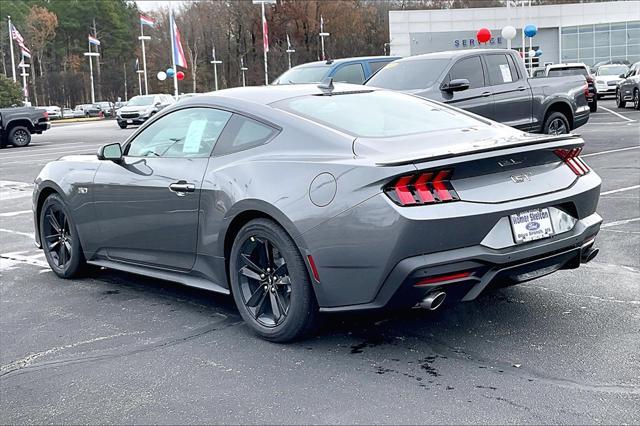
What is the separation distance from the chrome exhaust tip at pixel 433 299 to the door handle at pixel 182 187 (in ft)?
5.67

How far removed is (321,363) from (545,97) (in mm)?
10199

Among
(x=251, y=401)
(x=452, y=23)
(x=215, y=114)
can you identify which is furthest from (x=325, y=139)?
(x=452, y=23)

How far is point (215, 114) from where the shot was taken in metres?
5.27

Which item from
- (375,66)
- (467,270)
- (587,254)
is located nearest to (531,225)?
(467,270)

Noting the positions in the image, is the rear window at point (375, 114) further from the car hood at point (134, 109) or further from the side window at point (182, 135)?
the car hood at point (134, 109)

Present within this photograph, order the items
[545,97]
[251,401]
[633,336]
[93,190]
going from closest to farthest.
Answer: [251,401]
[633,336]
[93,190]
[545,97]

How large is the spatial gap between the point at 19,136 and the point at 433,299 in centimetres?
2476

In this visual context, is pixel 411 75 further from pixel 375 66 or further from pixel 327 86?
pixel 327 86

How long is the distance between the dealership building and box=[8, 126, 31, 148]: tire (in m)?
47.4

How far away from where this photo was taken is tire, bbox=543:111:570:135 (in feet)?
44.4

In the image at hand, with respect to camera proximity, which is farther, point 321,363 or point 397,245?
point 321,363

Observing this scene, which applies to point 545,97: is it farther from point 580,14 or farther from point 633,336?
point 580,14

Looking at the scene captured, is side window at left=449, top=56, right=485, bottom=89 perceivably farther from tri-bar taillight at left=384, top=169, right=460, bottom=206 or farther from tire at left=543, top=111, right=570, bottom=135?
tri-bar taillight at left=384, top=169, right=460, bottom=206

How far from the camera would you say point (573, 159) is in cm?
481
